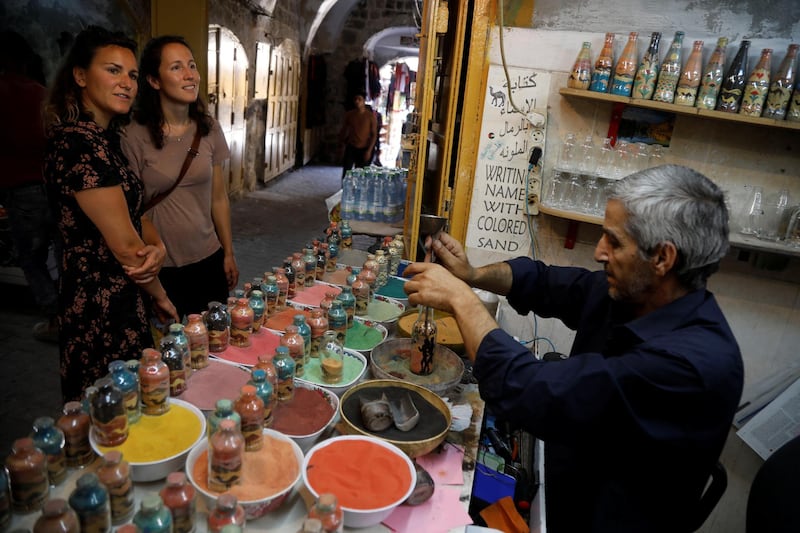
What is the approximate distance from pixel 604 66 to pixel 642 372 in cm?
204

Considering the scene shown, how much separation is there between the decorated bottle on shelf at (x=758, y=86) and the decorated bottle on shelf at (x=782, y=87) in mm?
33

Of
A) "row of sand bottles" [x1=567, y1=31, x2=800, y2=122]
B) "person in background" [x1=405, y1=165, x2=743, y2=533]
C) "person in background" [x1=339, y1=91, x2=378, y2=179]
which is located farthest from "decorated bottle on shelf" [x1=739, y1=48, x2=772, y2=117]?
"person in background" [x1=339, y1=91, x2=378, y2=179]

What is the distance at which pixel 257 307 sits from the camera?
6.77 ft

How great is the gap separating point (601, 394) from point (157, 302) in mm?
1828

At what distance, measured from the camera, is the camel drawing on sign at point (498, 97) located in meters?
3.02

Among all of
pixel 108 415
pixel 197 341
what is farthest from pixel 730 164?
pixel 108 415

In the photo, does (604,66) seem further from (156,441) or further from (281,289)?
(156,441)

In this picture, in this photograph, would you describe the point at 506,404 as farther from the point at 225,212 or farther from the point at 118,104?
the point at 225,212

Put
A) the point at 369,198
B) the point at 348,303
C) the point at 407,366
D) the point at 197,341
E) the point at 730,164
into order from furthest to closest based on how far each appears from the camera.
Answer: the point at 369,198 < the point at 730,164 < the point at 348,303 < the point at 407,366 < the point at 197,341

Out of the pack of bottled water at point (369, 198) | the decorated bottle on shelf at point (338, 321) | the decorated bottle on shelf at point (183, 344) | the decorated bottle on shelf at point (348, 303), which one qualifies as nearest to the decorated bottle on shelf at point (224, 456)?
the decorated bottle on shelf at point (183, 344)

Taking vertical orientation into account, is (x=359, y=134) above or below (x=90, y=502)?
above

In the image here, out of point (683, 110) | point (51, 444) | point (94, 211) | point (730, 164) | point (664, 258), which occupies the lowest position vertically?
point (51, 444)

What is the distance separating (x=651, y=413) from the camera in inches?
49.8

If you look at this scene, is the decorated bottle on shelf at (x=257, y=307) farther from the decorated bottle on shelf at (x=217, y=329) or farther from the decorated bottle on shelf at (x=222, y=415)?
the decorated bottle on shelf at (x=222, y=415)
